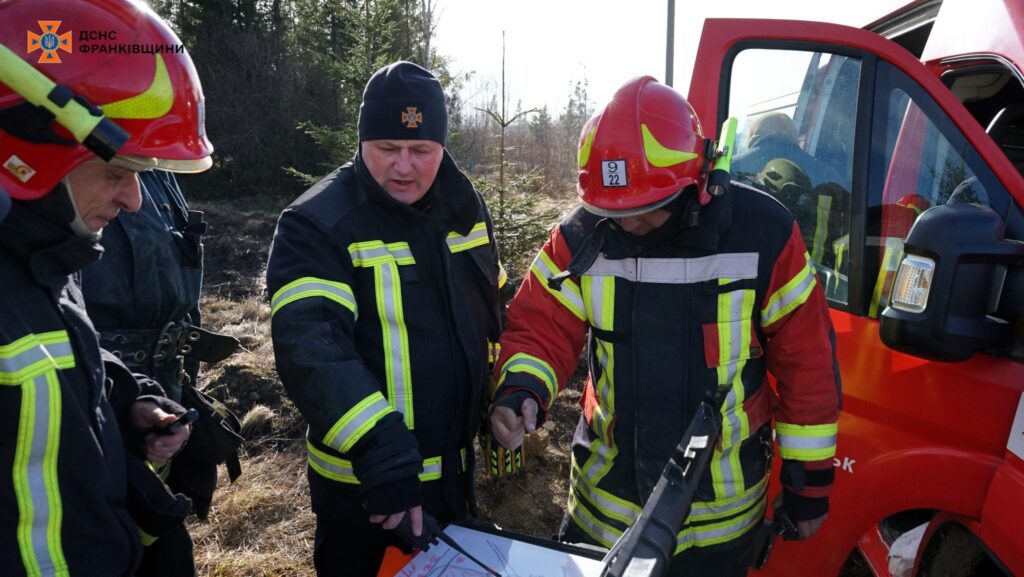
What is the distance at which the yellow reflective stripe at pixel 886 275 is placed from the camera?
1959mm

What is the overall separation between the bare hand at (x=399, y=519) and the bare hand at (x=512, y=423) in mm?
370

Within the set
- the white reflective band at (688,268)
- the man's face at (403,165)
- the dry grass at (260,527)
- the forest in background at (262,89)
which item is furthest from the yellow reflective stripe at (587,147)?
the forest in background at (262,89)

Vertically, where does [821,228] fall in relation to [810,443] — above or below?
above

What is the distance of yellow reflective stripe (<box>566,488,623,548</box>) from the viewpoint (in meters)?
1.91

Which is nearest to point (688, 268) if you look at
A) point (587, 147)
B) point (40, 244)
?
point (587, 147)

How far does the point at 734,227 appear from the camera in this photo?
5.83 ft

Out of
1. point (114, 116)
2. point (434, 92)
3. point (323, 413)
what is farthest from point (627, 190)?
point (114, 116)

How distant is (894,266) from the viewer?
1.97 metres

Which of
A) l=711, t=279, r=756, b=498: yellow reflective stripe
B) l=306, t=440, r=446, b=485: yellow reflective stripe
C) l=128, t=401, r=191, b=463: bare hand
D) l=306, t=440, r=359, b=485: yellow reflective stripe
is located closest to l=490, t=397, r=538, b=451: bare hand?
l=306, t=440, r=446, b=485: yellow reflective stripe

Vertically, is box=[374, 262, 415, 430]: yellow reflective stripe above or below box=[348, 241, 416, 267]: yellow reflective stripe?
below

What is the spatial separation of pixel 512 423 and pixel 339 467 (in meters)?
0.52

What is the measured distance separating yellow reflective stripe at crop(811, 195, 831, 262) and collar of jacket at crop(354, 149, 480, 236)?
1.18 meters

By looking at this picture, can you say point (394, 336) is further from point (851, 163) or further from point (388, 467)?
point (851, 163)

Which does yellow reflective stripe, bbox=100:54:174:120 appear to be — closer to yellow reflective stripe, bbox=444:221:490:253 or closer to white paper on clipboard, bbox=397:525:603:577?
yellow reflective stripe, bbox=444:221:490:253
